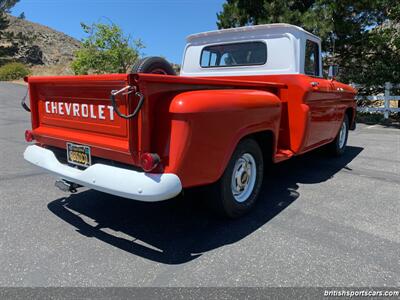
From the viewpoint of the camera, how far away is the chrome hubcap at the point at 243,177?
362 centimetres

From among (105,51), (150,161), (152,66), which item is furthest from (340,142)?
(105,51)

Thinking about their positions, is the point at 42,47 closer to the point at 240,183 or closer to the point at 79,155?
the point at 79,155

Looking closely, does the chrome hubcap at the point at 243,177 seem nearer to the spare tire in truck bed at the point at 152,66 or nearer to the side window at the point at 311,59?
the spare tire in truck bed at the point at 152,66

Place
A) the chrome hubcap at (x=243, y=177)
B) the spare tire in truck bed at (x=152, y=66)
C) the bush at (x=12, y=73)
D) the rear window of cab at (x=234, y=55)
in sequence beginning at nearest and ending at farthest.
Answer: the chrome hubcap at (x=243, y=177) < the spare tire in truck bed at (x=152, y=66) < the rear window of cab at (x=234, y=55) < the bush at (x=12, y=73)

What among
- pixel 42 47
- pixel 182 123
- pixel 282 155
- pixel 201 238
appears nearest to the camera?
pixel 182 123

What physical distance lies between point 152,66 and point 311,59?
8.33 ft

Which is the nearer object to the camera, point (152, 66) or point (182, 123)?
point (182, 123)

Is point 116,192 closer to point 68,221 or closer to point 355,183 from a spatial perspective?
point 68,221

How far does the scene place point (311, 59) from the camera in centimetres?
520

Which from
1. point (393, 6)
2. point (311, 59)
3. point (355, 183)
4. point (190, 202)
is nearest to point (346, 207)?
point (355, 183)

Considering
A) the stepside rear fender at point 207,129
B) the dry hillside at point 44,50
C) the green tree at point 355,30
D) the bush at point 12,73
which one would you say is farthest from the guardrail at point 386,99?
the bush at point 12,73

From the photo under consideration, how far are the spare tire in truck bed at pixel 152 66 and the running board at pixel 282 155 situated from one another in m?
1.58

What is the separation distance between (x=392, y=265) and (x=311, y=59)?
3225 millimetres

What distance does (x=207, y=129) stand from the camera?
2.91 metres
